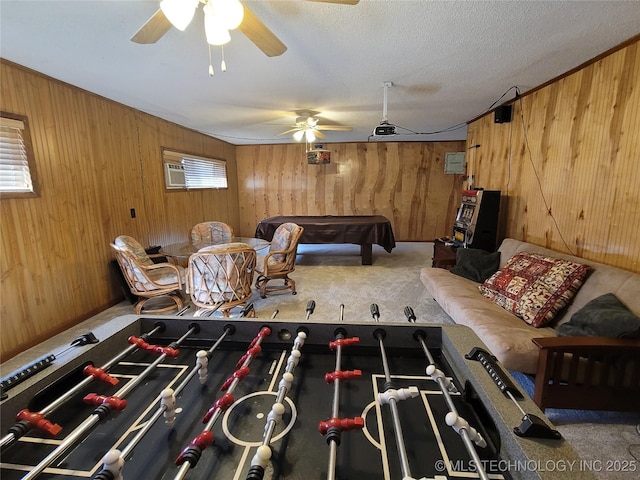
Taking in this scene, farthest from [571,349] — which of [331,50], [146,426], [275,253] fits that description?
[275,253]

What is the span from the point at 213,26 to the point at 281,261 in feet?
8.41

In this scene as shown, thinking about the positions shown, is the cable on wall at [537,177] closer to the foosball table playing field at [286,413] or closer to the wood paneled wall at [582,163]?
the wood paneled wall at [582,163]

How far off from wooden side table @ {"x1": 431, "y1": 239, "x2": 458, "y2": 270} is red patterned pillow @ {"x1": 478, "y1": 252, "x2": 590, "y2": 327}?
1010mm

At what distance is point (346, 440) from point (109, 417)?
665 mm

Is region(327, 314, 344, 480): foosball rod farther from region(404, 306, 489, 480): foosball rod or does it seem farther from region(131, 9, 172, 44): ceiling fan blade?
region(131, 9, 172, 44): ceiling fan blade

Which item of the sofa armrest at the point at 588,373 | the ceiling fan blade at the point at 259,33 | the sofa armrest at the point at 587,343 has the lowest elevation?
the sofa armrest at the point at 588,373

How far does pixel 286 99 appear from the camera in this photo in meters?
3.50

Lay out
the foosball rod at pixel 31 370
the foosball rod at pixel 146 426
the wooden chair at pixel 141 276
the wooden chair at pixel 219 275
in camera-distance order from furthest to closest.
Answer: the wooden chair at pixel 141 276 < the wooden chair at pixel 219 275 < the foosball rod at pixel 31 370 < the foosball rod at pixel 146 426

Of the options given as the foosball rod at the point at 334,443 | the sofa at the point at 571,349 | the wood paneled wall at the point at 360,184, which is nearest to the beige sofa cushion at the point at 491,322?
the sofa at the point at 571,349

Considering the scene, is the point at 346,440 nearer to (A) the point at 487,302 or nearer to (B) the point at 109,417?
(B) the point at 109,417

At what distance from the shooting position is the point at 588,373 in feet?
5.22

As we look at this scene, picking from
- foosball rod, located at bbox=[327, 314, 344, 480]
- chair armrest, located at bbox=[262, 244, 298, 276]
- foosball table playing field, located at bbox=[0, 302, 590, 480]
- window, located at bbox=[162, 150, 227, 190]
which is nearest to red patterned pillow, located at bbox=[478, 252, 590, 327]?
foosball table playing field, located at bbox=[0, 302, 590, 480]

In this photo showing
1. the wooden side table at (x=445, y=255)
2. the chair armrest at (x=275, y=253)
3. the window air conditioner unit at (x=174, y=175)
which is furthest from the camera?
the window air conditioner unit at (x=174, y=175)

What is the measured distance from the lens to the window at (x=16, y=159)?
91.9 inches
